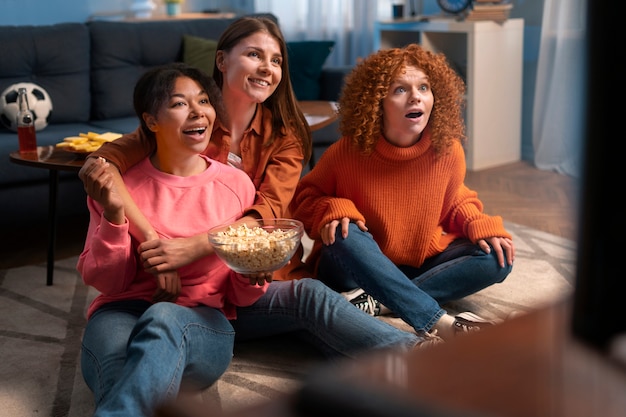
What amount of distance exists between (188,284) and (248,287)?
5.3 inches

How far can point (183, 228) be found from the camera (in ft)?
6.06

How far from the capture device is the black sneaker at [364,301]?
2.19 metres

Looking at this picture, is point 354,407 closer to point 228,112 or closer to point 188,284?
point 188,284

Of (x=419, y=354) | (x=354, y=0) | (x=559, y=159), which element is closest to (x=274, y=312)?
(x=419, y=354)

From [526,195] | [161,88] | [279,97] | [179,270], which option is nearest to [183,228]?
[179,270]

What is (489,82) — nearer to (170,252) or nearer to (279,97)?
(279,97)

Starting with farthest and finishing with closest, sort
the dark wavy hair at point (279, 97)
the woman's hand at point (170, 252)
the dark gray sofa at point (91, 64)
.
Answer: the dark gray sofa at point (91, 64)
the dark wavy hair at point (279, 97)
the woman's hand at point (170, 252)

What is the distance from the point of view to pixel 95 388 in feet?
5.37

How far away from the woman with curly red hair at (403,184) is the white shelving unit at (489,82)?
1987 mm

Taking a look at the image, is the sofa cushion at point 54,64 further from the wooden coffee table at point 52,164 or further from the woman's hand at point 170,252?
the woman's hand at point 170,252

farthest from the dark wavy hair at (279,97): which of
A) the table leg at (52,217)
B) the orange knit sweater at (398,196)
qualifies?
the table leg at (52,217)

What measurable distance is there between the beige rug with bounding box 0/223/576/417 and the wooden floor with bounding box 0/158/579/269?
183 mm

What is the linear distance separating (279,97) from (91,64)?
5.82 feet

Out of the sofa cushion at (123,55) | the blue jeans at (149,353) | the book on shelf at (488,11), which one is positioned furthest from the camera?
the book on shelf at (488,11)
